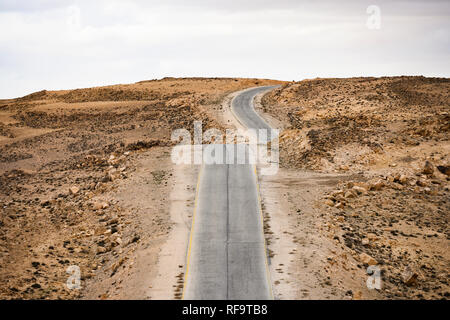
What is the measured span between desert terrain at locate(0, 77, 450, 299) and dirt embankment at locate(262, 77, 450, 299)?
0.09 m

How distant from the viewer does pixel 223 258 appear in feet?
70.4

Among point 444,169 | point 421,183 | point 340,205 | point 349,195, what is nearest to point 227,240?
point 340,205

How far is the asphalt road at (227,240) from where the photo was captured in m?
19.1

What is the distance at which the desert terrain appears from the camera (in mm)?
21297

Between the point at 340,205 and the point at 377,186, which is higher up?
the point at 377,186

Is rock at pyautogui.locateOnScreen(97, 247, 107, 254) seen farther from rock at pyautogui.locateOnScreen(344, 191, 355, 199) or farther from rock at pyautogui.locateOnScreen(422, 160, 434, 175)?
rock at pyautogui.locateOnScreen(422, 160, 434, 175)

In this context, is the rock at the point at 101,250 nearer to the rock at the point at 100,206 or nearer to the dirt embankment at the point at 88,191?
the dirt embankment at the point at 88,191

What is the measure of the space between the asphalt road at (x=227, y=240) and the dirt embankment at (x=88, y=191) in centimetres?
163

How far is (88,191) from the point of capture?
33156 mm

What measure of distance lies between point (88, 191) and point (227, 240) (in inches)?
553

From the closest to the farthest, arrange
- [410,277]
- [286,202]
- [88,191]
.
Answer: [410,277] < [286,202] < [88,191]

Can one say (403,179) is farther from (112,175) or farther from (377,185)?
(112,175)
